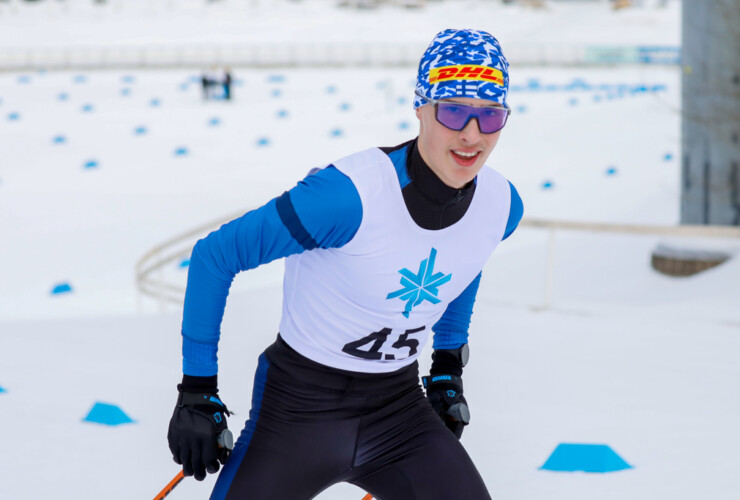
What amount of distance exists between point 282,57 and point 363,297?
34.9 metres

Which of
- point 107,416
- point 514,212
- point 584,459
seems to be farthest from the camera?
point 107,416

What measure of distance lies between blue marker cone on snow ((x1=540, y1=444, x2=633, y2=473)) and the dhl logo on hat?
2237 millimetres

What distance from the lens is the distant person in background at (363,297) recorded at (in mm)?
2350

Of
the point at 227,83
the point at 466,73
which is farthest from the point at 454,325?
the point at 227,83

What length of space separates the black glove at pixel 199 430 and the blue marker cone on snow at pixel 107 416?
235cm

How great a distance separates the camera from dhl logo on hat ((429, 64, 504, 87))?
94.1 inches

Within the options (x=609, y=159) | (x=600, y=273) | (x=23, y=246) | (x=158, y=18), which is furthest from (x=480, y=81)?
(x=158, y=18)

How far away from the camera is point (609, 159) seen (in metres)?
18.4

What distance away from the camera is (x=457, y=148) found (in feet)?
7.82

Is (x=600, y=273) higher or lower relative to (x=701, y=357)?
lower

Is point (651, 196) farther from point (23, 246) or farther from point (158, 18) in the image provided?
point (158, 18)

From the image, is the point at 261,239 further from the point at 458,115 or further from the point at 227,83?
the point at 227,83

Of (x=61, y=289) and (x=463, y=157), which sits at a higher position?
(x=463, y=157)

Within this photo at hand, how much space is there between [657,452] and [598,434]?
0.33m
